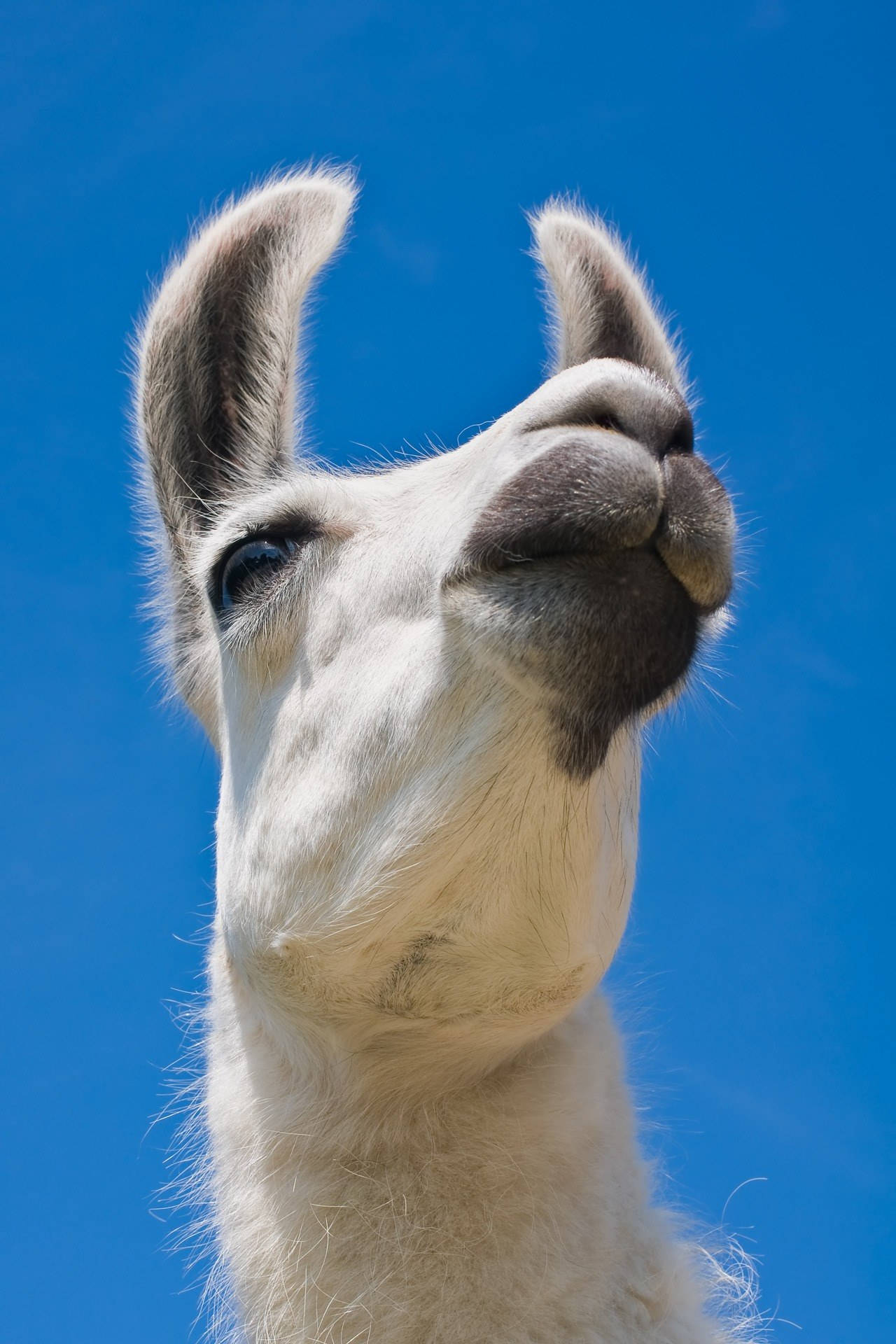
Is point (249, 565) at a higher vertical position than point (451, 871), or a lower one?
higher

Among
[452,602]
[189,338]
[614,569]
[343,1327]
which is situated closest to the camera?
[614,569]

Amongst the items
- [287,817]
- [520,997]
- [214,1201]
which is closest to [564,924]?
[520,997]

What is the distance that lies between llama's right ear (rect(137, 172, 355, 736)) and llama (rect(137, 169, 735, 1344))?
447 millimetres

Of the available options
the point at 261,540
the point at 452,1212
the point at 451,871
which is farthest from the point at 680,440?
the point at 452,1212

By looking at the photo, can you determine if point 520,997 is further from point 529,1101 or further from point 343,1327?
point 343,1327

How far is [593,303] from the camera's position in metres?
4.05

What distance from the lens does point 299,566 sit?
11.7 feet

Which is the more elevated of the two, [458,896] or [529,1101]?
[458,896]

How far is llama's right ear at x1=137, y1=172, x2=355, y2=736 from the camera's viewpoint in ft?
13.5

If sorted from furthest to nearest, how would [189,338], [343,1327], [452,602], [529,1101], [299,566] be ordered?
[189,338] < [299,566] < [529,1101] < [343,1327] < [452,602]

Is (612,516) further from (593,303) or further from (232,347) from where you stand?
(232,347)

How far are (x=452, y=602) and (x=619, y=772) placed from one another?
0.64m

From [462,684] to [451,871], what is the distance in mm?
417

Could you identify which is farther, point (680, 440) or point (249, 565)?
point (249, 565)
